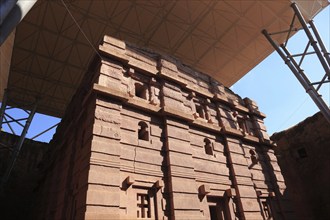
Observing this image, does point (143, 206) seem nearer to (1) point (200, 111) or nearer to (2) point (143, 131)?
(2) point (143, 131)

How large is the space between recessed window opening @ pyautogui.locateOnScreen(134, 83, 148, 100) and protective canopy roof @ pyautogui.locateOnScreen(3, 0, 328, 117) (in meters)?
7.93

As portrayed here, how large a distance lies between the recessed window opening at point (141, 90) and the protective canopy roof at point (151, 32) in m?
7.93

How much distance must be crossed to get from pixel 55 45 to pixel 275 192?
19.9 metres

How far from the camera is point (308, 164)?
2370 cm

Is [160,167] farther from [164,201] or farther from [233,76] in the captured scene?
[233,76]

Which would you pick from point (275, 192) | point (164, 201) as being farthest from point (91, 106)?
point (275, 192)

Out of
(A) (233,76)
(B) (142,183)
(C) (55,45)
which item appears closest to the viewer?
(B) (142,183)

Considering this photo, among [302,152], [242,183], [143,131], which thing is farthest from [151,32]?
[302,152]

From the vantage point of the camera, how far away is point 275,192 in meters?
13.4

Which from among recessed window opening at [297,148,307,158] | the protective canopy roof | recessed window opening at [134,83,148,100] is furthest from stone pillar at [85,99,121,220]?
recessed window opening at [297,148,307,158]

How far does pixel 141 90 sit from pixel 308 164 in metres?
20.6

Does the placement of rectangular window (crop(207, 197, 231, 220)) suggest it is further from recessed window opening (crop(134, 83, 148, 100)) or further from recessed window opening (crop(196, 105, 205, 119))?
recessed window opening (crop(134, 83, 148, 100))

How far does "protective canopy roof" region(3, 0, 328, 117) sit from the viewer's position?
18156mm

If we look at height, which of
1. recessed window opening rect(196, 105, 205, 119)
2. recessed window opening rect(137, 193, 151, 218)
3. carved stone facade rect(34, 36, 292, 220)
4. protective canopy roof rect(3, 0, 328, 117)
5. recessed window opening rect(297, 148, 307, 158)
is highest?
protective canopy roof rect(3, 0, 328, 117)
